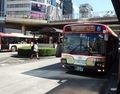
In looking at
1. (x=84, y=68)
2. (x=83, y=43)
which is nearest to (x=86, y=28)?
(x=83, y=43)

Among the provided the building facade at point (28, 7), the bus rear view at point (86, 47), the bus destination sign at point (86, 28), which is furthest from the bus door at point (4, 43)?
the building facade at point (28, 7)

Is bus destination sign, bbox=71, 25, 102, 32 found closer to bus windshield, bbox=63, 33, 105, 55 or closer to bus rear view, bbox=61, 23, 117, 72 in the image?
bus rear view, bbox=61, 23, 117, 72

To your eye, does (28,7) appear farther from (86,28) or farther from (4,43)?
(86,28)

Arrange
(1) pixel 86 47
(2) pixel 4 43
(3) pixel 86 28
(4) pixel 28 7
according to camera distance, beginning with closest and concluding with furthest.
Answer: (1) pixel 86 47 < (3) pixel 86 28 < (2) pixel 4 43 < (4) pixel 28 7

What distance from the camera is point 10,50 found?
32.4 meters

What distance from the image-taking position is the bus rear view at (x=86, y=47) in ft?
34.6

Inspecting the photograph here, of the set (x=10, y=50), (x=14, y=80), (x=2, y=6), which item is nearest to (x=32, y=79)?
(x=14, y=80)

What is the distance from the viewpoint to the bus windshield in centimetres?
1059

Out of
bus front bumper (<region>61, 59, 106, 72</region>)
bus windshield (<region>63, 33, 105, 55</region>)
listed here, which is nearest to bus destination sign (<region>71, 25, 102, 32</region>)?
bus windshield (<region>63, 33, 105, 55</region>)

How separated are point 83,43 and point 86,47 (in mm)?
257

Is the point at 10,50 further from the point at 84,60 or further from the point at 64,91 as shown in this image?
the point at 64,91

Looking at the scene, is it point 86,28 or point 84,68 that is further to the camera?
point 86,28

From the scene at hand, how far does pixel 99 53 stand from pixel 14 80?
14.1 feet

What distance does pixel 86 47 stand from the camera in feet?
35.4
